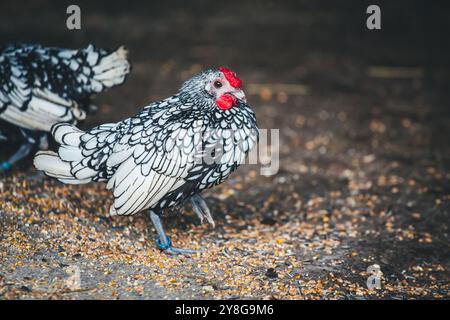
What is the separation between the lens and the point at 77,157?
3.51 metres

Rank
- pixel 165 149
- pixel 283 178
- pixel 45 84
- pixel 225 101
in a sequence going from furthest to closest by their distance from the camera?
pixel 283 178, pixel 45 84, pixel 225 101, pixel 165 149

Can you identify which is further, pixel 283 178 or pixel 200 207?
pixel 283 178

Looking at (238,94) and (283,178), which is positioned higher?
(238,94)

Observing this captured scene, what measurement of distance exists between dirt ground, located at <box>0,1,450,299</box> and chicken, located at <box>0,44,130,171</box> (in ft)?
1.33

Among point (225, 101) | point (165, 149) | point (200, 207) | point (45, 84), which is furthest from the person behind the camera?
point (45, 84)

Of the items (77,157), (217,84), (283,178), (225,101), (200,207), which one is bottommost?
(283,178)

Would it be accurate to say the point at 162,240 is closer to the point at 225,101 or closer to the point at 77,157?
the point at 77,157

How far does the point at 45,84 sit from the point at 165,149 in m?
1.41

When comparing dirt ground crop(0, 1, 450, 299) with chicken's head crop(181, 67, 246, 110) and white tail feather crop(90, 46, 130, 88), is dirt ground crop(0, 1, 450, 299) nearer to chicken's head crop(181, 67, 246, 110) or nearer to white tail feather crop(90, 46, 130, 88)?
white tail feather crop(90, 46, 130, 88)

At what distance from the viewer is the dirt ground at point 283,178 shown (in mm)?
3461

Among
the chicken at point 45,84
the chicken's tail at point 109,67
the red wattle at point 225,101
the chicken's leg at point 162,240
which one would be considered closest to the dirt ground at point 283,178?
the chicken's leg at point 162,240

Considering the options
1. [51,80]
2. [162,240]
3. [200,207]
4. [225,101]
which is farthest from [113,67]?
[162,240]
